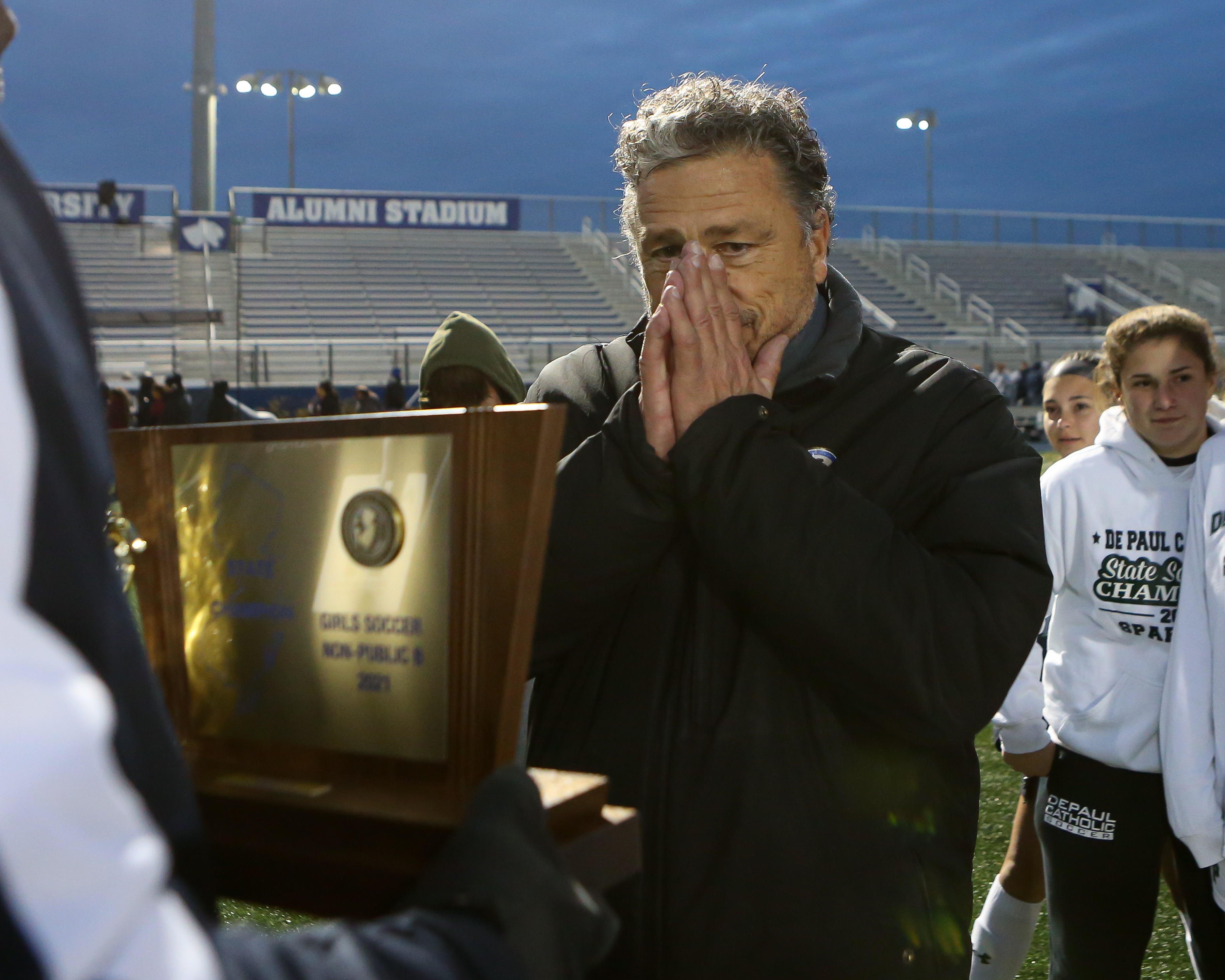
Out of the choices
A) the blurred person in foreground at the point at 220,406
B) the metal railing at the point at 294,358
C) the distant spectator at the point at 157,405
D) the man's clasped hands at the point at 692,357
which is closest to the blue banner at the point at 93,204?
the metal railing at the point at 294,358

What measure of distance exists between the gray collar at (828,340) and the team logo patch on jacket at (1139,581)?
142cm

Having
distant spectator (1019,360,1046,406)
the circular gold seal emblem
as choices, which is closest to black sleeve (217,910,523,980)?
the circular gold seal emblem

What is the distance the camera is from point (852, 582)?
1.09m

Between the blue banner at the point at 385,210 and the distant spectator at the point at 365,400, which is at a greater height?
the blue banner at the point at 385,210

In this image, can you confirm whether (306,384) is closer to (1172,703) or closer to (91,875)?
(1172,703)

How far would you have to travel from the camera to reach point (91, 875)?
42 centimetres

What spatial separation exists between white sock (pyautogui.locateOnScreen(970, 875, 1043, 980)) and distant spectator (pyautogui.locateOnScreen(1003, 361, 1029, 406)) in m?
16.2

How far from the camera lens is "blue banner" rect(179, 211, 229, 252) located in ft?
76.7

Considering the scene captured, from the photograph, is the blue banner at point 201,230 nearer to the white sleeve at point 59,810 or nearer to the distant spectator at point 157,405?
the distant spectator at point 157,405

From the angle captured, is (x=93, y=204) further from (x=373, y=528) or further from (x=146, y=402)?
(x=373, y=528)

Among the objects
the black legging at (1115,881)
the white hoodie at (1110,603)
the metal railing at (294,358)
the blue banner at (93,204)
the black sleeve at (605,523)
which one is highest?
the blue banner at (93,204)

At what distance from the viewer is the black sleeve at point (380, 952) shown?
1.57 ft

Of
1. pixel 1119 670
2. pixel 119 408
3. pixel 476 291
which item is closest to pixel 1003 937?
pixel 1119 670

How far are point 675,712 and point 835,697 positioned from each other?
0.18 metres
